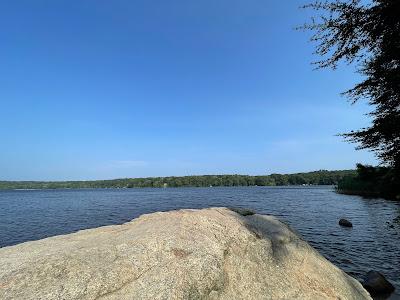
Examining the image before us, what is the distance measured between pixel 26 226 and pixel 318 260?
43249mm

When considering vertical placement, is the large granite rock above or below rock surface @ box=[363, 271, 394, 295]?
above

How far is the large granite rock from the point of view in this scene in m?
5.80

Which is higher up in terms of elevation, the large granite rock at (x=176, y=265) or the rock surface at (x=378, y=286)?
the large granite rock at (x=176, y=265)

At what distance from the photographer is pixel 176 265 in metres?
6.48

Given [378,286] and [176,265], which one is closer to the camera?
[176,265]

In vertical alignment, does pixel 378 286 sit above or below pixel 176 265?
below

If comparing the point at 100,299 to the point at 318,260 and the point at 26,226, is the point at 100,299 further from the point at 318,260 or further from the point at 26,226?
the point at 26,226

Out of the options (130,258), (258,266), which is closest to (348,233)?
(258,266)

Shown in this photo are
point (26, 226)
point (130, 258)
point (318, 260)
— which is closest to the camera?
point (130, 258)

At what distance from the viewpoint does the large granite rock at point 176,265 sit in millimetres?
5805

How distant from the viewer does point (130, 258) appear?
6.54 m

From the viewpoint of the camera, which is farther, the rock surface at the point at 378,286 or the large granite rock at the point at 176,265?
the rock surface at the point at 378,286

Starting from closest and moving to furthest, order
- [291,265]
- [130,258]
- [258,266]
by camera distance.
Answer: [130,258], [258,266], [291,265]

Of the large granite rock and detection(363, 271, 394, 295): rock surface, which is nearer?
the large granite rock
